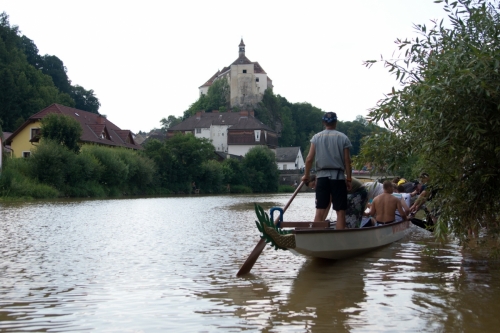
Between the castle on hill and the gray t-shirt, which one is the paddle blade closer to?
the gray t-shirt

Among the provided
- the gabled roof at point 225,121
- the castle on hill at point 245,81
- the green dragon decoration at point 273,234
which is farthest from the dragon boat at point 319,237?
the castle on hill at point 245,81

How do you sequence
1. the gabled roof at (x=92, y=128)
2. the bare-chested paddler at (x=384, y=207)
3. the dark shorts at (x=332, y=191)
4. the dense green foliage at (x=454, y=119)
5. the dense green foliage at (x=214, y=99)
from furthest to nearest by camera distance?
the dense green foliage at (x=214, y=99), the gabled roof at (x=92, y=128), the bare-chested paddler at (x=384, y=207), the dark shorts at (x=332, y=191), the dense green foliage at (x=454, y=119)

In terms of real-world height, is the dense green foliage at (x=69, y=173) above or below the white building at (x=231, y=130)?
below

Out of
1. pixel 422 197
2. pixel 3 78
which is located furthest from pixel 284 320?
pixel 3 78

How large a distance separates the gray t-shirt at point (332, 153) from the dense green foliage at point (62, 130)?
42505mm

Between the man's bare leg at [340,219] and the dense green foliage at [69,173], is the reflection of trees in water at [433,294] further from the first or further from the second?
the dense green foliage at [69,173]

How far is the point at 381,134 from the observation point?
8688mm

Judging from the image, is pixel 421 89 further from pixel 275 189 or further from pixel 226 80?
pixel 226 80

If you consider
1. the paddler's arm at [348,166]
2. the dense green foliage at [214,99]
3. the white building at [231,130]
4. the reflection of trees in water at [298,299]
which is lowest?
the reflection of trees in water at [298,299]

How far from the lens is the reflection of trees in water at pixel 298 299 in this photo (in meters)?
5.96

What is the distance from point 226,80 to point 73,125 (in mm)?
94699

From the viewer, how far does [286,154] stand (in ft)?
434

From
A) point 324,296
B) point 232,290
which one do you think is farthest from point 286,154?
point 324,296

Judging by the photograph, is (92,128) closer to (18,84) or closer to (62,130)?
(18,84)
